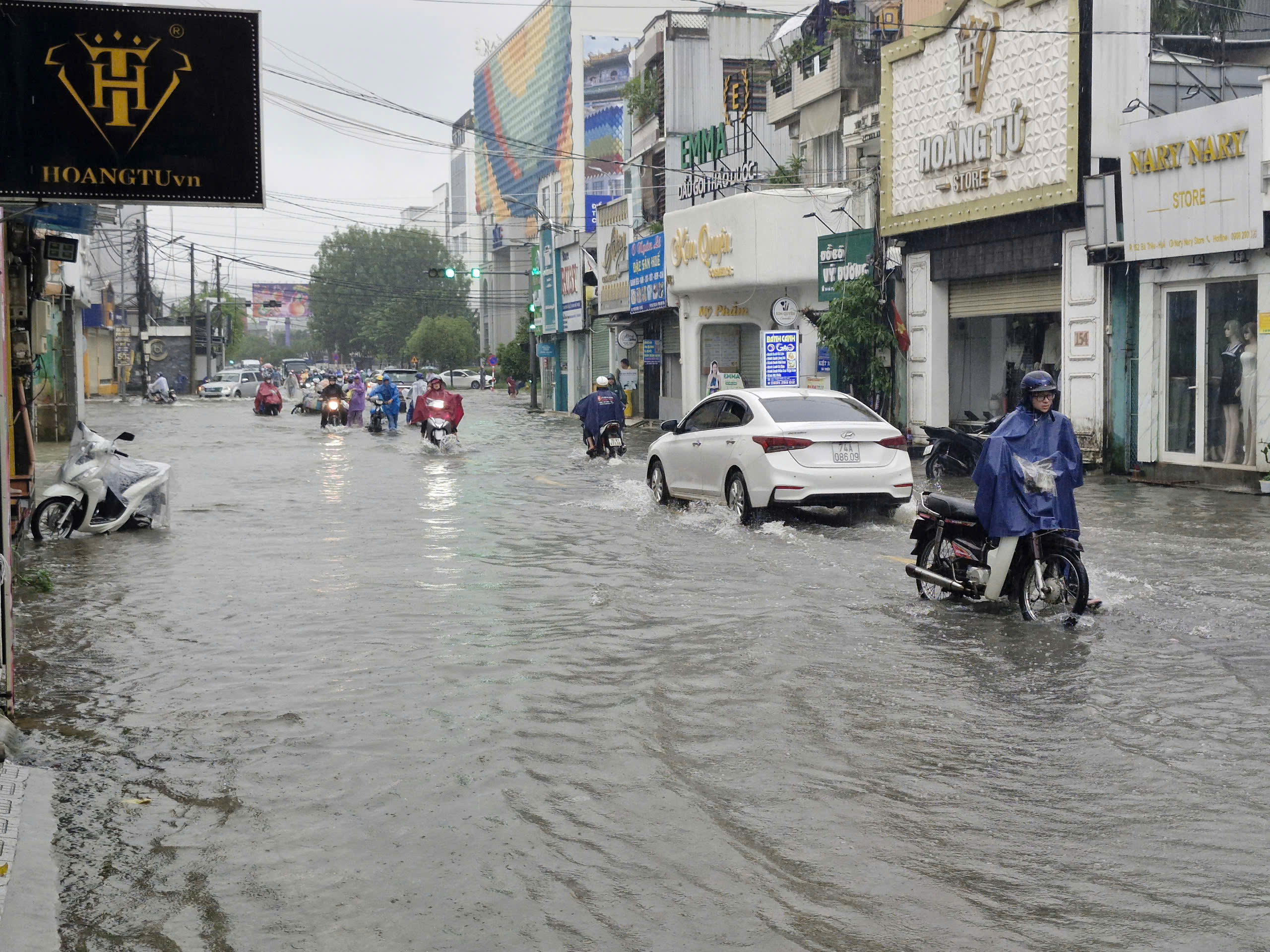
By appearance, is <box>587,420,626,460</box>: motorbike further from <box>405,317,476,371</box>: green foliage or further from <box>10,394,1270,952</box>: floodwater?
<box>405,317,476,371</box>: green foliage

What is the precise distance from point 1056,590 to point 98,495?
34.5 feet

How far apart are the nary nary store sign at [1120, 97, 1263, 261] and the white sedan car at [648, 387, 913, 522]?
6125 mm

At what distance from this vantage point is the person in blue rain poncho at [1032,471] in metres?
9.74

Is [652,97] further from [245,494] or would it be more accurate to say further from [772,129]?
[245,494]

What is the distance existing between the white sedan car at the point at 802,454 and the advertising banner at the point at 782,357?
28.8 ft

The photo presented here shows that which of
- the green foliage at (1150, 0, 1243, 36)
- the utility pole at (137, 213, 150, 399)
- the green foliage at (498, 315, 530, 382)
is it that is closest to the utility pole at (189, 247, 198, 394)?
the utility pole at (137, 213, 150, 399)

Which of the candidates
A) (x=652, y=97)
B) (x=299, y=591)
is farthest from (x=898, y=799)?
(x=652, y=97)

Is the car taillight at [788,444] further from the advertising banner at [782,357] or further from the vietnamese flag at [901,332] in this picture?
the vietnamese flag at [901,332]

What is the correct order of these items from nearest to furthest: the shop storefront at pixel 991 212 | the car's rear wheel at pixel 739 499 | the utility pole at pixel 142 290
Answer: the car's rear wheel at pixel 739 499, the shop storefront at pixel 991 212, the utility pole at pixel 142 290

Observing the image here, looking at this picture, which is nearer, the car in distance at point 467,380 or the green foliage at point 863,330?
the green foliage at point 863,330

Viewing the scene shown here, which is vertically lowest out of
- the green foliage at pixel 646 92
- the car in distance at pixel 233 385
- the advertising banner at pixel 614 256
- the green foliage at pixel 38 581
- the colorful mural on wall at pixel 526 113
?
the green foliage at pixel 38 581

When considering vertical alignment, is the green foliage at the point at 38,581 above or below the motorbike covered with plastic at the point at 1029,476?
below

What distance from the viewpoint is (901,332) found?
93.1 ft

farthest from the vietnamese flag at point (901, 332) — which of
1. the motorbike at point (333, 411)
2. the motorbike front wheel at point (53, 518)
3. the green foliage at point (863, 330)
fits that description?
the motorbike at point (333, 411)
